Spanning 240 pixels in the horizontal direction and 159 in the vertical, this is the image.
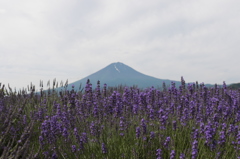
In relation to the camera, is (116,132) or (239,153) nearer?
(239,153)

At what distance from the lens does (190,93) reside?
5.22 meters

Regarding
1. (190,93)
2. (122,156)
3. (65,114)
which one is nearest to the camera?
(122,156)

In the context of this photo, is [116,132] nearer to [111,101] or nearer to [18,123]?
[111,101]

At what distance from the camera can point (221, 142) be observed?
329 centimetres

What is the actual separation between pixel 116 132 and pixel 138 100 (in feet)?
3.15

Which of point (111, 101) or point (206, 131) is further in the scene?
point (111, 101)

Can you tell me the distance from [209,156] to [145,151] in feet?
2.76

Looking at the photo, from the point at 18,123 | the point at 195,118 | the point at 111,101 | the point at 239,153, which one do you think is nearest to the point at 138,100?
the point at 111,101

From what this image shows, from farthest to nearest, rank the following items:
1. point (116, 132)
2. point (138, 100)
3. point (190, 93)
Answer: point (190, 93), point (138, 100), point (116, 132)

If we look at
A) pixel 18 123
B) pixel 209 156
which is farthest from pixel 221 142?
pixel 18 123

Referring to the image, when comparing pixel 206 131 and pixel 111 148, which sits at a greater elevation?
pixel 206 131

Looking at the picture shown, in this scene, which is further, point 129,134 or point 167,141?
point 129,134

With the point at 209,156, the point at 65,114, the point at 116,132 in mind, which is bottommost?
the point at 209,156

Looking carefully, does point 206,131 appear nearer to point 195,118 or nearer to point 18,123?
point 195,118
